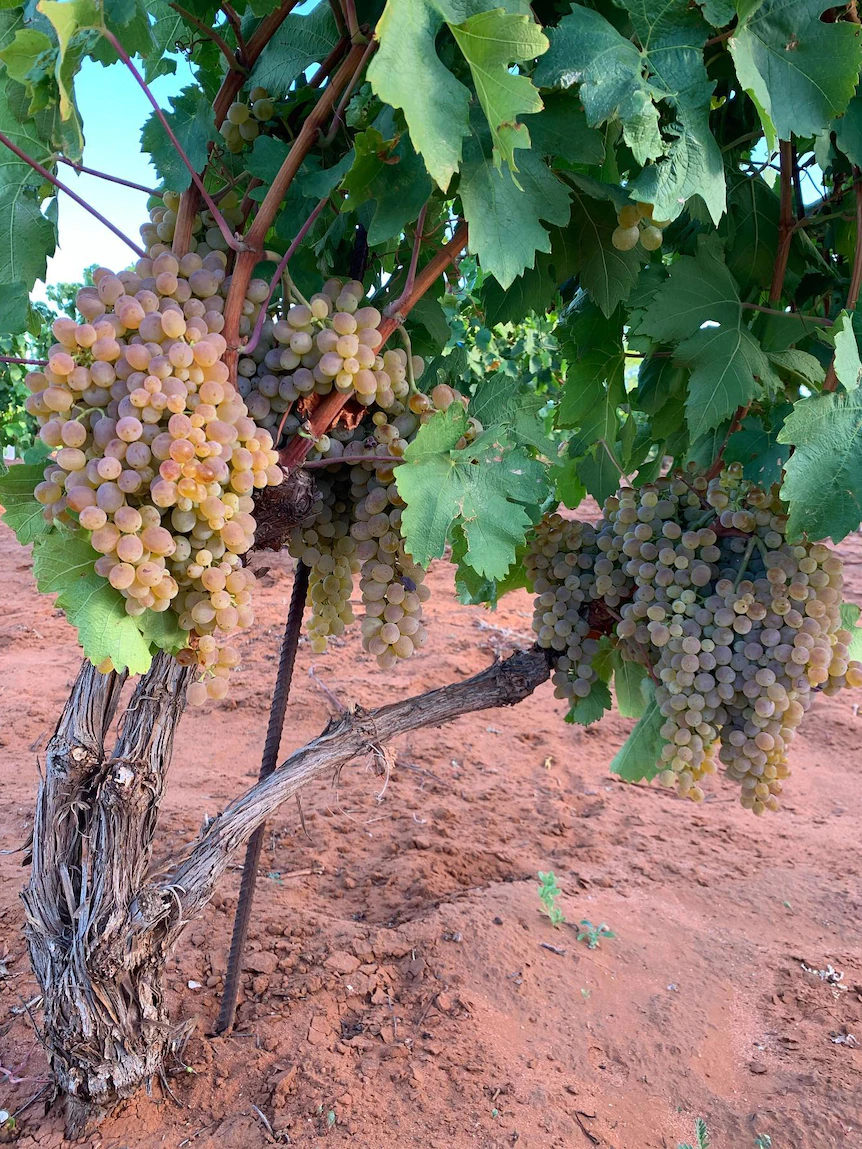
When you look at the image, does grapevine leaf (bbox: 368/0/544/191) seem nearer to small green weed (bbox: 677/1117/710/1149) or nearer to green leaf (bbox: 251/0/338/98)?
green leaf (bbox: 251/0/338/98)

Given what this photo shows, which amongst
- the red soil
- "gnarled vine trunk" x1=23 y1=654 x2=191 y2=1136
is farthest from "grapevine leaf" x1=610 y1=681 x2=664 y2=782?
"gnarled vine trunk" x1=23 y1=654 x2=191 y2=1136

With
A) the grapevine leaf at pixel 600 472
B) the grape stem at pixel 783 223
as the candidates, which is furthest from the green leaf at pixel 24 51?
the grapevine leaf at pixel 600 472

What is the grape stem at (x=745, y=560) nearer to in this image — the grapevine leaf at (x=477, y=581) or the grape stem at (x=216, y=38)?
the grapevine leaf at (x=477, y=581)

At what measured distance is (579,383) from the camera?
2.19m

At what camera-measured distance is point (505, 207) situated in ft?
3.83

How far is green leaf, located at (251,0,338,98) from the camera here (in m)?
1.38

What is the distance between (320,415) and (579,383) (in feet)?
3.42

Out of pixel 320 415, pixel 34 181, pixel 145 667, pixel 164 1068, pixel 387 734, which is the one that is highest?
pixel 34 181

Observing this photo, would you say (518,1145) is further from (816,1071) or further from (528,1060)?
(816,1071)

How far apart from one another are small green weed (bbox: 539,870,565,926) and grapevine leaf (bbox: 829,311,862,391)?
209cm

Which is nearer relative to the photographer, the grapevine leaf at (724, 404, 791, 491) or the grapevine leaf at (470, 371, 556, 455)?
the grapevine leaf at (470, 371, 556, 455)

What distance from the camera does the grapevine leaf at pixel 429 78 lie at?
917mm

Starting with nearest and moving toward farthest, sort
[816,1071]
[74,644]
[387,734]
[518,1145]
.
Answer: [387,734], [518,1145], [816,1071], [74,644]

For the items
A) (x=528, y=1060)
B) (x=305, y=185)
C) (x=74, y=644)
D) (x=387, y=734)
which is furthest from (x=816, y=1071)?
(x=74, y=644)
